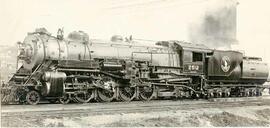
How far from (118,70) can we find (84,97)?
5.53 feet

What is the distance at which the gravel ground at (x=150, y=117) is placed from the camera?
921 centimetres

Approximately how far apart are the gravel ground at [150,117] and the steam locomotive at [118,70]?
3.83 ft

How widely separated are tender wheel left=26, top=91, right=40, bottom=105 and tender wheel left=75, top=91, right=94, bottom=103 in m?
1.38

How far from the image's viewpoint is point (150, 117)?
1080 cm

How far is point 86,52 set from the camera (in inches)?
521

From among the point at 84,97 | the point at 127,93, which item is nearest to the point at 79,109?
the point at 84,97

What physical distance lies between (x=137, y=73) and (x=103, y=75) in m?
1.47

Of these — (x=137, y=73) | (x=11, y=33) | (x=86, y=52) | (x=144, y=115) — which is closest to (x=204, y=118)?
(x=144, y=115)

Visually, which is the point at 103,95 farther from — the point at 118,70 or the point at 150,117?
the point at 150,117

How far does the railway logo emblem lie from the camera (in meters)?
17.1

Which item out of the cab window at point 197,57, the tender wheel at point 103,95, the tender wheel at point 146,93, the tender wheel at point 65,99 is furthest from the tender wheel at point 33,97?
the cab window at point 197,57

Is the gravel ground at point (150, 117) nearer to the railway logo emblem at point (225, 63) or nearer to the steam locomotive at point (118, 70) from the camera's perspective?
the steam locomotive at point (118, 70)

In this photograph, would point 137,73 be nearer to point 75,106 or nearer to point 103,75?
point 103,75

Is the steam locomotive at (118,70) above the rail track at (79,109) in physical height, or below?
above
